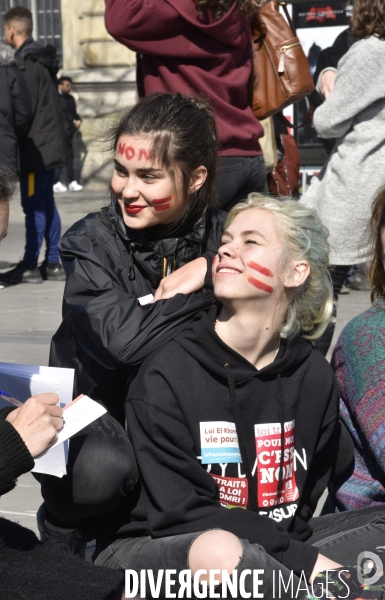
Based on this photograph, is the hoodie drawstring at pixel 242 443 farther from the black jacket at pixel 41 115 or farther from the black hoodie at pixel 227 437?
the black jacket at pixel 41 115

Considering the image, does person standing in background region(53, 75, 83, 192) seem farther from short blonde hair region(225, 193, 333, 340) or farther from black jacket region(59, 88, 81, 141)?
short blonde hair region(225, 193, 333, 340)

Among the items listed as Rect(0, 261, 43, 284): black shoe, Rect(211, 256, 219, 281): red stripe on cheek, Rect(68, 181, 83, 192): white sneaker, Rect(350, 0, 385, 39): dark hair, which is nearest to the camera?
Rect(211, 256, 219, 281): red stripe on cheek

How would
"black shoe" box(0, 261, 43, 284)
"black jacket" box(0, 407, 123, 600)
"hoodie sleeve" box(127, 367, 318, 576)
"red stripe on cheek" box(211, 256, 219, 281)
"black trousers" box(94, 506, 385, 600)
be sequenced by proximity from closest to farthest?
"black jacket" box(0, 407, 123, 600) → "black trousers" box(94, 506, 385, 600) → "hoodie sleeve" box(127, 367, 318, 576) → "red stripe on cheek" box(211, 256, 219, 281) → "black shoe" box(0, 261, 43, 284)

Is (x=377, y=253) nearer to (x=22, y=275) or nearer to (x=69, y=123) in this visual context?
(x=22, y=275)

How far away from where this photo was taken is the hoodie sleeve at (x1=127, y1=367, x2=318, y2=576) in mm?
2365

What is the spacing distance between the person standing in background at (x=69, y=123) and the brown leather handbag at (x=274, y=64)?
35.6 ft

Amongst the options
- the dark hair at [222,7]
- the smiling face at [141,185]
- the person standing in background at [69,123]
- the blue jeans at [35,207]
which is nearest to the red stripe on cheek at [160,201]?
the smiling face at [141,185]

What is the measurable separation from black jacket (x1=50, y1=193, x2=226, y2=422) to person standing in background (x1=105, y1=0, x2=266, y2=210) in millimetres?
903

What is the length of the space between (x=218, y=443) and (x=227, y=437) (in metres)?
0.03

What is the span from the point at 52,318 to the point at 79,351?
12.7 ft

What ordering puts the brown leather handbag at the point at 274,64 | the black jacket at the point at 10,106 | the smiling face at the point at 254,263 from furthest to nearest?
the black jacket at the point at 10,106
the brown leather handbag at the point at 274,64
the smiling face at the point at 254,263

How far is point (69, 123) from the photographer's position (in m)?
15.3

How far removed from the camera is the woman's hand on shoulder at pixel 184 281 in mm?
2701

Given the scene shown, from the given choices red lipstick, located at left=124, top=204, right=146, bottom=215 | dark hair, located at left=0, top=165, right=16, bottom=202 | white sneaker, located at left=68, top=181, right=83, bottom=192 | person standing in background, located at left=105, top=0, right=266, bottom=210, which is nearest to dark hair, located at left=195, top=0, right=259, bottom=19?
person standing in background, located at left=105, top=0, right=266, bottom=210
